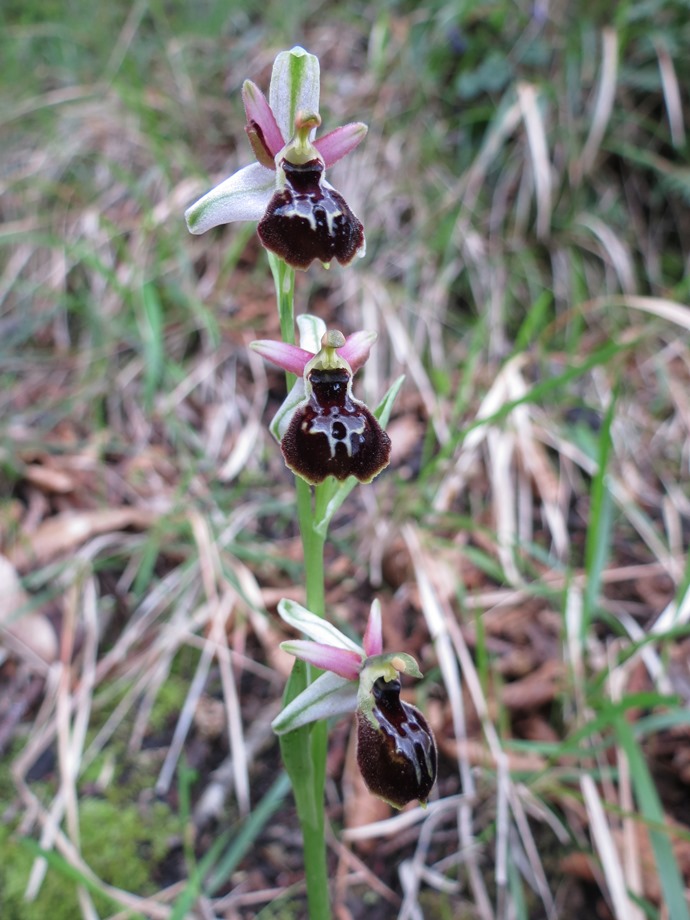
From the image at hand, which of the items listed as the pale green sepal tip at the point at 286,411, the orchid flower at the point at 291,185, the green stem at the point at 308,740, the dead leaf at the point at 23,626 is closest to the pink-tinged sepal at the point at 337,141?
the orchid flower at the point at 291,185

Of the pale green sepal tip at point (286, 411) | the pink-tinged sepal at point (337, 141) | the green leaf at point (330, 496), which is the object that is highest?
the pink-tinged sepal at point (337, 141)

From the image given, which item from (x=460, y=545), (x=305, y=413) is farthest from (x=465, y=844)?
(x=305, y=413)

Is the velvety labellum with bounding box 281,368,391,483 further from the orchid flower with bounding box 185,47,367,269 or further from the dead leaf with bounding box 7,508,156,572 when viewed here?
the dead leaf with bounding box 7,508,156,572

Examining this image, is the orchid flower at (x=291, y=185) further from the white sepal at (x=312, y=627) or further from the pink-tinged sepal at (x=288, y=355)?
the white sepal at (x=312, y=627)

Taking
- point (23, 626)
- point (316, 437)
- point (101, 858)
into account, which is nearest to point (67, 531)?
point (23, 626)

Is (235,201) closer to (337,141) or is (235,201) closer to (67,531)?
(337,141)

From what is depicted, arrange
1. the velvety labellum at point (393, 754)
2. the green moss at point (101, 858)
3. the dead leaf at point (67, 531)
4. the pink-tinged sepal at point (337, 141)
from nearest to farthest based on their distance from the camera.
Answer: the velvety labellum at point (393, 754) → the pink-tinged sepal at point (337, 141) → the green moss at point (101, 858) → the dead leaf at point (67, 531)
